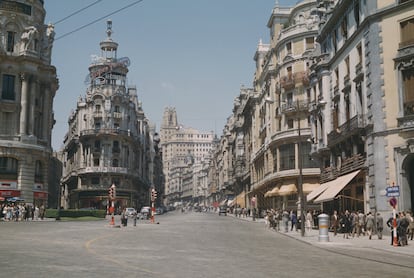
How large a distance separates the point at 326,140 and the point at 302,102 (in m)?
18.6

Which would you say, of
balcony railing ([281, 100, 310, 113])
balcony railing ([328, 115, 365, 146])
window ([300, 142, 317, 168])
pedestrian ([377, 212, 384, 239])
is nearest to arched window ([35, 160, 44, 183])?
balcony railing ([281, 100, 310, 113])

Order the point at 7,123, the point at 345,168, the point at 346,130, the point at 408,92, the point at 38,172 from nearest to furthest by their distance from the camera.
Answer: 1. the point at 408,92
2. the point at 346,130
3. the point at 345,168
4. the point at 7,123
5. the point at 38,172

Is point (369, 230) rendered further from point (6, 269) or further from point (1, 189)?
point (1, 189)

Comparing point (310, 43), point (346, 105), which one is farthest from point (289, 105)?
point (346, 105)

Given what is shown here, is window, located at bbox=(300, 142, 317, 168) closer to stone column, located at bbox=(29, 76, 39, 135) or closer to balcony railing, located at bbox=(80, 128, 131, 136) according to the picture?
stone column, located at bbox=(29, 76, 39, 135)

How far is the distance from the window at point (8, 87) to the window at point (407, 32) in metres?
49.0

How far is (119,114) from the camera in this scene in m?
97.4

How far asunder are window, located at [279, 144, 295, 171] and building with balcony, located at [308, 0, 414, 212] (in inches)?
768

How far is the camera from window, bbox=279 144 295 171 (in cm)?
6045

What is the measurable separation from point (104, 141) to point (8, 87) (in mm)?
33404

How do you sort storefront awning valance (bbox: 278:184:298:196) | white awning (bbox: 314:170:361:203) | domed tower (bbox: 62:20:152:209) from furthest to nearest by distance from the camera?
domed tower (bbox: 62:20:152:209), storefront awning valance (bbox: 278:184:298:196), white awning (bbox: 314:170:361:203)

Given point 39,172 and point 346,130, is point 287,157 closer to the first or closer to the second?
point 346,130

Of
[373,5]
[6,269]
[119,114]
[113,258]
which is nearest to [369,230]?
[373,5]

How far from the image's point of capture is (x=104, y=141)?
314ft
